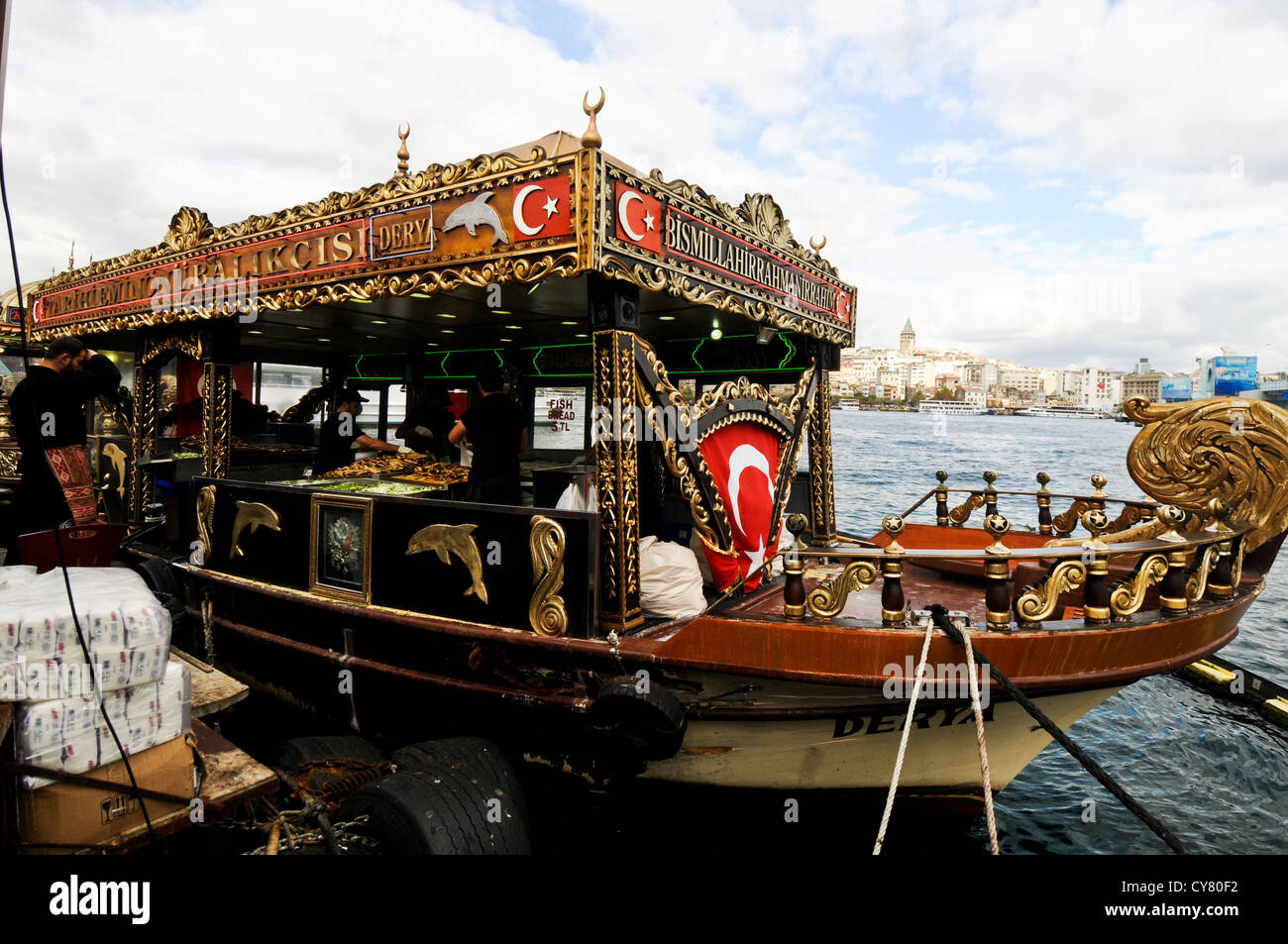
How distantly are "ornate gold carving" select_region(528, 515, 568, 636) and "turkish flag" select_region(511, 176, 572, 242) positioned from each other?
178 cm

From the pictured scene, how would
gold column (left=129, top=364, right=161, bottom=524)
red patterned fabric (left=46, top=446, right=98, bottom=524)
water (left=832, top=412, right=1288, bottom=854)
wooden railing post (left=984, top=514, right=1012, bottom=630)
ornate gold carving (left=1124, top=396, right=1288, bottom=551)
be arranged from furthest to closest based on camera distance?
gold column (left=129, top=364, right=161, bottom=524) → water (left=832, top=412, right=1288, bottom=854) → red patterned fabric (left=46, top=446, right=98, bottom=524) → ornate gold carving (left=1124, top=396, right=1288, bottom=551) → wooden railing post (left=984, top=514, right=1012, bottom=630)

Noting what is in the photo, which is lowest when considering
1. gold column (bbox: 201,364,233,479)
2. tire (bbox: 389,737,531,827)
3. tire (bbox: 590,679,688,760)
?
tire (bbox: 389,737,531,827)

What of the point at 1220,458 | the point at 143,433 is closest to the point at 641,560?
the point at 1220,458

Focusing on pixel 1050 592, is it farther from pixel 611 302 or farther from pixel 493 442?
pixel 493 442

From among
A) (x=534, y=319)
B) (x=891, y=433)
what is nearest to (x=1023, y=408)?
(x=891, y=433)

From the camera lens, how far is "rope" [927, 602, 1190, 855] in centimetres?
305

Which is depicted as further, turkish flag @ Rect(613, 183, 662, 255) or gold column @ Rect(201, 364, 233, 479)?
gold column @ Rect(201, 364, 233, 479)

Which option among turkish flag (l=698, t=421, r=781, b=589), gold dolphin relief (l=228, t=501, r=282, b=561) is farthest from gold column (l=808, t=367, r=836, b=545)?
gold dolphin relief (l=228, t=501, r=282, b=561)

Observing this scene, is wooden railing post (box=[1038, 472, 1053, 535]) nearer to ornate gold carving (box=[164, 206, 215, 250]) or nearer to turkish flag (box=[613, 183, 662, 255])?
turkish flag (box=[613, 183, 662, 255])

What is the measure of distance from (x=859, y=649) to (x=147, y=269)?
773 cm

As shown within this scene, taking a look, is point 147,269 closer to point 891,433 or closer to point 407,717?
point 407,717

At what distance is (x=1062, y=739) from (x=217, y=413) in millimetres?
7521

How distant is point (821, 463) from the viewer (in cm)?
749
